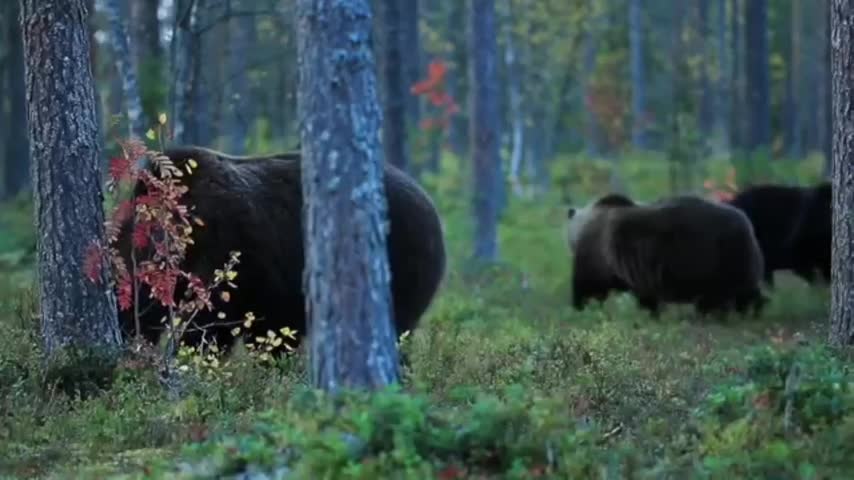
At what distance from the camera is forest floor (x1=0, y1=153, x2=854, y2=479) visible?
22.1 feet

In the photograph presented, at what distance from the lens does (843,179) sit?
10711mm

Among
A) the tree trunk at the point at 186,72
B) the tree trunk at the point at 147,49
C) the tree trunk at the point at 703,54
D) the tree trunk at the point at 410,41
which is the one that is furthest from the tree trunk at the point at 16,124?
the tree trunk at the point at 703,54

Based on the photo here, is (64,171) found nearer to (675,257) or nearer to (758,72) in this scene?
(675,257)

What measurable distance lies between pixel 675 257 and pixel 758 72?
50.1 ft

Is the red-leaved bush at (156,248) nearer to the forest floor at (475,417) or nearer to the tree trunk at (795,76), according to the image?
the forest floor at (475,417)

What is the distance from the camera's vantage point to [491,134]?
2456 centimetres

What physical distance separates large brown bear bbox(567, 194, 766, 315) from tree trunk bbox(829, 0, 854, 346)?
21.9ft

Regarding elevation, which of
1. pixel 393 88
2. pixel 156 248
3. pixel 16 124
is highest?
pixel 393 88

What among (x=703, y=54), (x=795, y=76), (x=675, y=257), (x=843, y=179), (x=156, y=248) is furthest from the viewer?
(x=795, y=76)

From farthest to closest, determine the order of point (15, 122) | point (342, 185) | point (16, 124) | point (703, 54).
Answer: point (703, 54) → point (16, 124) → point (15, 122) → point (342, 185)

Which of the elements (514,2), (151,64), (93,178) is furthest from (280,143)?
(93,178)

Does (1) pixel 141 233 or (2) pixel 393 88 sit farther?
(2) pixel 393 88

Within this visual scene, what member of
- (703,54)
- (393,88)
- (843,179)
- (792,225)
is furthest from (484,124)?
(703,54)

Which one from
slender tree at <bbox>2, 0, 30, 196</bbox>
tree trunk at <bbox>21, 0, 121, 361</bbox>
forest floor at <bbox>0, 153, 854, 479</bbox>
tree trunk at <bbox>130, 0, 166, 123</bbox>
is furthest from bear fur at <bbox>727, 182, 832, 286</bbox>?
slender tree at <bbox>2, 0, 30, 196</bbox>
